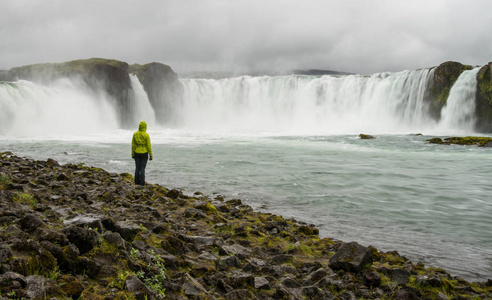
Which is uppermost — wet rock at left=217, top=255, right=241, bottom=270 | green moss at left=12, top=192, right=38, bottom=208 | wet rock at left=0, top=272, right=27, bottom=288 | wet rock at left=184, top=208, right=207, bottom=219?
wet rock at left=0, top=272, right=27, bottom=288

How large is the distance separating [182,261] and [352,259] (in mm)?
2422

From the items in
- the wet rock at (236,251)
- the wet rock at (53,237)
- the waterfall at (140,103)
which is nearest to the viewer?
the wet rock at (53,237)

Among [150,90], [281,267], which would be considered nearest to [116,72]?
[150,90]

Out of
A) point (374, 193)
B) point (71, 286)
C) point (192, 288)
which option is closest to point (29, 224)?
point (71, 286)

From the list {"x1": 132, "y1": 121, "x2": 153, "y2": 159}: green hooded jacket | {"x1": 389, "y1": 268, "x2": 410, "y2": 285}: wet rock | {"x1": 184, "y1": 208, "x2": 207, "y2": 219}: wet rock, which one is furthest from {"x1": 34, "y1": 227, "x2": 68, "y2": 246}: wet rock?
{"x1": 132, "y1": 121, "x2": 153, "y2": 159}: green hooded jacket

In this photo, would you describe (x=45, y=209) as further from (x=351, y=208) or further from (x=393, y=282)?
(x=351, y=208)

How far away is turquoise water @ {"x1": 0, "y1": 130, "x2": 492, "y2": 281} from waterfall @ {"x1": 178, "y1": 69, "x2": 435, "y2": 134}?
39594 mm

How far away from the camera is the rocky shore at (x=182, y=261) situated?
3.50m

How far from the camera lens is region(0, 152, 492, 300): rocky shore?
3501mm

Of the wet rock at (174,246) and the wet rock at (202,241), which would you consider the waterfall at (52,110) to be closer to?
the wet rock at (202,241)

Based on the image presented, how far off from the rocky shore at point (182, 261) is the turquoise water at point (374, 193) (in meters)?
1.39

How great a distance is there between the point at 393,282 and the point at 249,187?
8942 millimetres

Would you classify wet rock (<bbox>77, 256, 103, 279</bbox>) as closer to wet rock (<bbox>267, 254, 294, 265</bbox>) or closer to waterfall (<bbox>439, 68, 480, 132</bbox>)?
wet rock (<bbox>267, 254, 294, 265</bbox>)

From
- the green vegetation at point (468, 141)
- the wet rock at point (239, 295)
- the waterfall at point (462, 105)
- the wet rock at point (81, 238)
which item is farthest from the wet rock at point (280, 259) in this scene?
the waterfall at point (462, 105)
